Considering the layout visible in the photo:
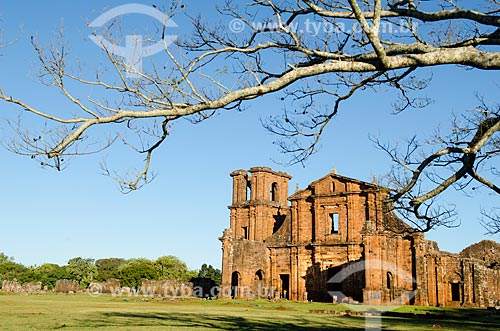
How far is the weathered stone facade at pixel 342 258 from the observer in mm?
37219

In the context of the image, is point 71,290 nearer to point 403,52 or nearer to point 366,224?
point 366,224

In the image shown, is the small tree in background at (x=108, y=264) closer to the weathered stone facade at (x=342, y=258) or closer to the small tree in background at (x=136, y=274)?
the small tree in background at (x=136, y=274)

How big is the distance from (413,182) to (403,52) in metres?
2.41

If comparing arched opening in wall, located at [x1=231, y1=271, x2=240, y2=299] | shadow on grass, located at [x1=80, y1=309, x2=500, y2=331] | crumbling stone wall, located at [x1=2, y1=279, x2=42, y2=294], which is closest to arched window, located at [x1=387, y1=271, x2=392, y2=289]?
arched opening in wall, located at [x1=231, y1=271, x2=240, y2=299]

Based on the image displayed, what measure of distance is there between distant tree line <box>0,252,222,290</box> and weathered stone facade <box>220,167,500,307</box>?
132ft

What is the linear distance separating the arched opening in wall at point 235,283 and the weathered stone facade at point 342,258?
83 mm

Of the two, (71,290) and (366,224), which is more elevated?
(366,224)

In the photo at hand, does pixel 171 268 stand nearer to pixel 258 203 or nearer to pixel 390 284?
pixel 258 203

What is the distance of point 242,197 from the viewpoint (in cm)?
4944

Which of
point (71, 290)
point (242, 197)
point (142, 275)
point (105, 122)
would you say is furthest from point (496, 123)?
point (142, 275)

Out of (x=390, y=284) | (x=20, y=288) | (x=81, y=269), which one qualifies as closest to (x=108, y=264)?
(x=81, y=269)

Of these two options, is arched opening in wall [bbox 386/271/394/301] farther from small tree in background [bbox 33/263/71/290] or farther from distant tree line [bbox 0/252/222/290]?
small tree in background [bbox 33/263/71/290]

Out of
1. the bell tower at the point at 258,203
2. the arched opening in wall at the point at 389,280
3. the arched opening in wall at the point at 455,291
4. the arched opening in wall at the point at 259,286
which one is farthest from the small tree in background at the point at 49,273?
the arched opening in wall at the point at 455,291

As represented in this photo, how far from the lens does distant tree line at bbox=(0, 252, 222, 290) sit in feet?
270
